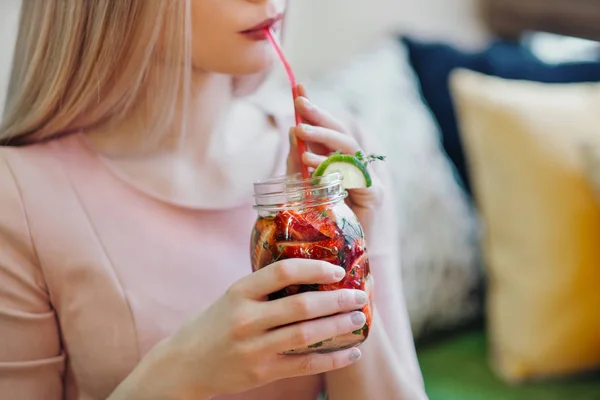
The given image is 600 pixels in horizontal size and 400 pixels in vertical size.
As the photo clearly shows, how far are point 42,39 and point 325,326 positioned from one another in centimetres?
54

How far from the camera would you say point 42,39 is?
3.08ft

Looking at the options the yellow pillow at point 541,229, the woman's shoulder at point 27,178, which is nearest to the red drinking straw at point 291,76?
the woman's shoulder at point 27,178

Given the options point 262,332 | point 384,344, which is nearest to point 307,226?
point 262,332

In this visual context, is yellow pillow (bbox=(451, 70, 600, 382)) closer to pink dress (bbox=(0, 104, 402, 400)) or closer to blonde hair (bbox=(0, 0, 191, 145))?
pink dress (bbox=(0, 104, 402, 400))

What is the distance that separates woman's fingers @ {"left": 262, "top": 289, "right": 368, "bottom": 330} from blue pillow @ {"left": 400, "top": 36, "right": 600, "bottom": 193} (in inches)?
40.4

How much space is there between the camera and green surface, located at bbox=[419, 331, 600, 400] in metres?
1.37

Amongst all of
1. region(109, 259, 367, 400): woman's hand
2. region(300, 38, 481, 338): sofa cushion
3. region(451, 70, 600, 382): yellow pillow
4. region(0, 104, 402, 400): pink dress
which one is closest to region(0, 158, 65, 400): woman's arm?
region(0, 104, 402, 400): pink dress

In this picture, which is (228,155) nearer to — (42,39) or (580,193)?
(42,39)

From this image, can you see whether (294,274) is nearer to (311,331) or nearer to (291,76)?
(311,331)

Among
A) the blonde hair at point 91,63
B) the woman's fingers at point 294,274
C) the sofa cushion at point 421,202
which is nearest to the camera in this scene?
the woman's fingers at point 294,274

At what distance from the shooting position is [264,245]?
2.33ft

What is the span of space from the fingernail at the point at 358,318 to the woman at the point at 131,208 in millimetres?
142

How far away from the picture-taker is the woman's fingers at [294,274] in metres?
0.66

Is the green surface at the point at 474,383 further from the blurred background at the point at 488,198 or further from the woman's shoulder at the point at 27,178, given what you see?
the woman's shoulder at the point at 27,178
